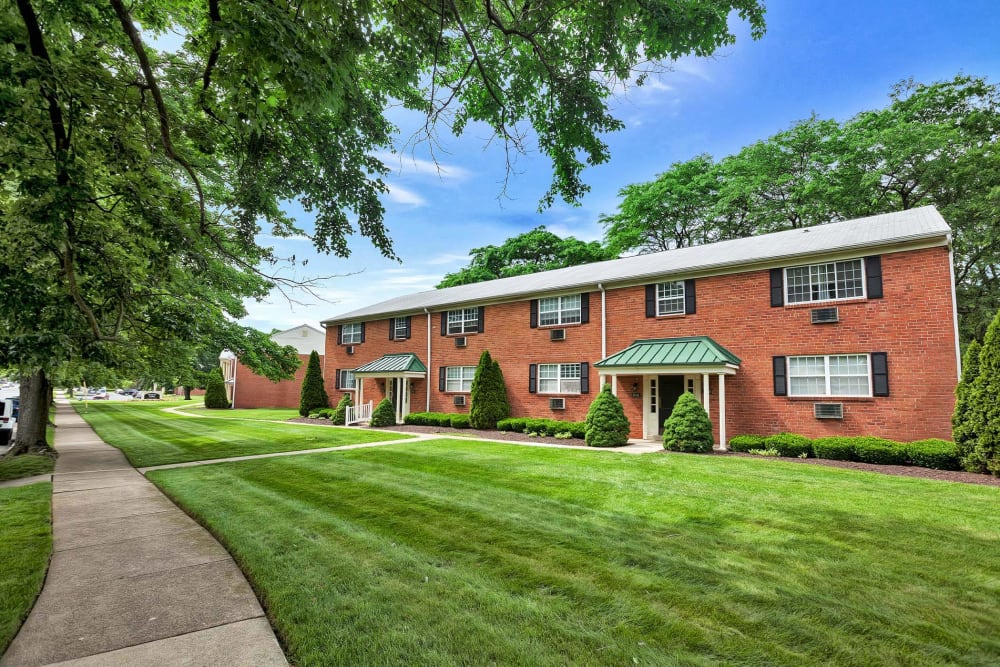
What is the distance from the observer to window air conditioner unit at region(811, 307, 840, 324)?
12.7 m

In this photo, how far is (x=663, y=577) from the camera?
3980mm

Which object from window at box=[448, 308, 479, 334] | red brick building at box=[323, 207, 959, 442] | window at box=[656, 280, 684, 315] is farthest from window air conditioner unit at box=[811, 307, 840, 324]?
window at box=[448, 308, 479, 334]

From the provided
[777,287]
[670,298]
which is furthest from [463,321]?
[777,287]

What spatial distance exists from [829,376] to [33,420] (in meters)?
21.1

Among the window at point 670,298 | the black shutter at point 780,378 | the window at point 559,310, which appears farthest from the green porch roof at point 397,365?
the black shutter at point 780,378

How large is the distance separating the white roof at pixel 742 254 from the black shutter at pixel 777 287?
0.31 meters

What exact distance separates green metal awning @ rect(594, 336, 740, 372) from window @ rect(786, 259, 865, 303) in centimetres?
248

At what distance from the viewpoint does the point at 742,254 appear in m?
14.7

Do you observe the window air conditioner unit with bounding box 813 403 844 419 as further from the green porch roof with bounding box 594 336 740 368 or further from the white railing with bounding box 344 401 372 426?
the white railing with bounding box 344 401 372 426

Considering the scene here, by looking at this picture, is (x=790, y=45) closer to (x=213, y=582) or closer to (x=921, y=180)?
(x=213, y=582)

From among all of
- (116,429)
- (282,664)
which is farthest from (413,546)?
(116,429)

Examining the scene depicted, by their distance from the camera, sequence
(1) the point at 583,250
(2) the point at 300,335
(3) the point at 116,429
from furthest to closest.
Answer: (2) the point at 300,335 < (1) the point at 583,250 < (3) the point at 116,429

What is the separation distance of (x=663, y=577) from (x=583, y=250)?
3006cm

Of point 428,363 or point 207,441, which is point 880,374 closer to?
point 428,363
